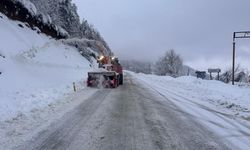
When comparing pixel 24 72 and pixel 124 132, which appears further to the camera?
pixel 24 72

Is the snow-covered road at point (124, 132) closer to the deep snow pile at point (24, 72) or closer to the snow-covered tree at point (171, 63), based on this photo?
the deep snow pile at point (24, 72)

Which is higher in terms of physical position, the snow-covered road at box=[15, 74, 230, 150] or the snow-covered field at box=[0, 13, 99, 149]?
the snow-covered field at box=[0, 13, 99, 149]

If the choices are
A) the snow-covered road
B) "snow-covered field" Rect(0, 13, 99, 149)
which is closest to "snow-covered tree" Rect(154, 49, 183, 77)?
"snow-covered field" Rect(0, 13, 99, 149)

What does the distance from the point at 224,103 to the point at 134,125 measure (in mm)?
8042

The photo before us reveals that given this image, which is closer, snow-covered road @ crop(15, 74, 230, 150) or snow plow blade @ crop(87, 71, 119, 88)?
snow-covered road @ crop(15, 74, 230, 150)

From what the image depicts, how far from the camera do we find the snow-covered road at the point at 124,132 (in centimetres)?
788

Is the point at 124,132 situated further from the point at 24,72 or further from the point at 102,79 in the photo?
the point at 102,79

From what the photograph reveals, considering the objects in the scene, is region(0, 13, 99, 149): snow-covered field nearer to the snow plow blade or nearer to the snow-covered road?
the snow-covered road

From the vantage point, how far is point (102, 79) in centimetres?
2469

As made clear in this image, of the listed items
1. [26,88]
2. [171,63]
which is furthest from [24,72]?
[171,63]

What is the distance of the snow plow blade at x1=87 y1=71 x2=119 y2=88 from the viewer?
24578 millimetres

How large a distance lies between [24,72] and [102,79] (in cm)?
615

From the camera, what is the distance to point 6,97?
13.6 metres

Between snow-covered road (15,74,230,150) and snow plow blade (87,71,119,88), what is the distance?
11565mm
